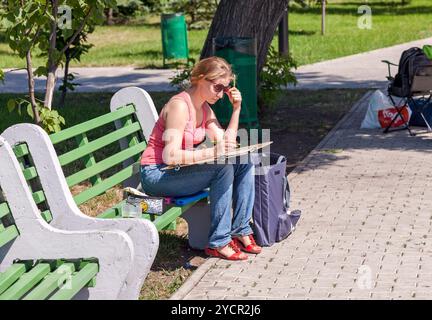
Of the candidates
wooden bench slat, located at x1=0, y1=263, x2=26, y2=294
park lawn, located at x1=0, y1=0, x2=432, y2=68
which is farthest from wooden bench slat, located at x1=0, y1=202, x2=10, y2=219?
park lawn, located at x1=0, y1=0, x2=432, y2=68

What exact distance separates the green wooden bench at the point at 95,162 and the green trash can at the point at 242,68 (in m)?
2.77

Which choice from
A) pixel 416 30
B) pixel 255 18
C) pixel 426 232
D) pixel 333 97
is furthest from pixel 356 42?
pixel 426 232

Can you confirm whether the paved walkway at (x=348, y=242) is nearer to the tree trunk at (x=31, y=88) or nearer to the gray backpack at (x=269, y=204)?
the gray backpack at (x=269, y=204)

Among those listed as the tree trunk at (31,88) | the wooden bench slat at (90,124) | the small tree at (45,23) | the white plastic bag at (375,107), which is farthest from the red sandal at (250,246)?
the white plastic bag at (375,107)

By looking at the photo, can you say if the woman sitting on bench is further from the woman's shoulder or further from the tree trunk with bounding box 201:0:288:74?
the tree trunk with bounding box 201:0:288:74

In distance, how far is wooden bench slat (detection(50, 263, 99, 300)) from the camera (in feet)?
15.7

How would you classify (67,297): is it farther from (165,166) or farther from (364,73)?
(364,73)

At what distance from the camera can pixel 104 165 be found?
6586 mm

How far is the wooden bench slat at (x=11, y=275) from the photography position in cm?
489

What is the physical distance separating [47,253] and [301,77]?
12.7m

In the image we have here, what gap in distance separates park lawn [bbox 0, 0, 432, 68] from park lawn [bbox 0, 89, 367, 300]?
5.03m

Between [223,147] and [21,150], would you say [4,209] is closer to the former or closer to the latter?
[21,150]
